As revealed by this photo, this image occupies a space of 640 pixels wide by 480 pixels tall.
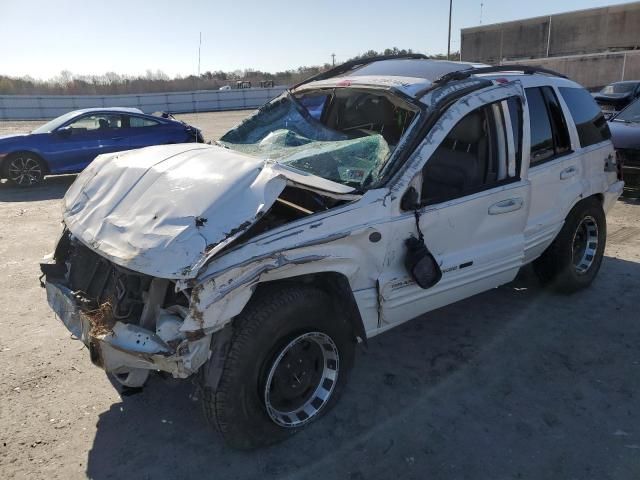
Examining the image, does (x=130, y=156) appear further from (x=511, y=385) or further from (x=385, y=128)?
(x=511, y=385)

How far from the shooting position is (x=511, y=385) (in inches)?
137

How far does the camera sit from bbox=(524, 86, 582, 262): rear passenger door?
4.00m

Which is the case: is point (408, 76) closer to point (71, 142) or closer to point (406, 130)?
point (406, 130)

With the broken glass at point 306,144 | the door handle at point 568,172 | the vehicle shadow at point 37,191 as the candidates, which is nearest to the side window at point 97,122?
the vehicle shadow at point 37,191

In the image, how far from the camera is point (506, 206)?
370cm

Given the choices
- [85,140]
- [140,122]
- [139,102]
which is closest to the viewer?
[85,140]

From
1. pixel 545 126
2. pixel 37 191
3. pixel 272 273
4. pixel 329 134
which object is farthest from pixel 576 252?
pixel 37 191

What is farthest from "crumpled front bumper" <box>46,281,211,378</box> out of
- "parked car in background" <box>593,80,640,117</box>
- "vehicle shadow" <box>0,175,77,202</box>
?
"parked car in background" <box>593,80,640,117</box>

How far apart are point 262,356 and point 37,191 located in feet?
29.4

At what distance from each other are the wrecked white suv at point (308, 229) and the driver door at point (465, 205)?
13 mm

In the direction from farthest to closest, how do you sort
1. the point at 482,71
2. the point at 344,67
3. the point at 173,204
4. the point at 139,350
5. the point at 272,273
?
1. the point at 344,67
2. the point at 482,71
3. the point at 173,204
4. the point at 272,273
5. the point at 139,350

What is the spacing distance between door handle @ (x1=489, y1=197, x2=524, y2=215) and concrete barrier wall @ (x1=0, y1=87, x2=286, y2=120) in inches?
1072

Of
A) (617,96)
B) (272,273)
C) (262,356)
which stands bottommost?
(262,356)

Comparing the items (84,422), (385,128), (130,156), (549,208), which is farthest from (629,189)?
(84,422)
